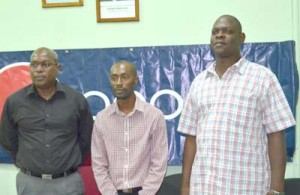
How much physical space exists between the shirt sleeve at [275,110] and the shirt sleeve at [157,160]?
61 cm

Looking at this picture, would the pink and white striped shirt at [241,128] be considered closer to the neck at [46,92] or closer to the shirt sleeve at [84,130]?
the shirt sleeve at [84,130]

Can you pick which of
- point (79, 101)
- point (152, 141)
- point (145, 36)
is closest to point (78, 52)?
point (145, 36)

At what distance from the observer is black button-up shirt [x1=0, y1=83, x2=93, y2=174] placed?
215cm

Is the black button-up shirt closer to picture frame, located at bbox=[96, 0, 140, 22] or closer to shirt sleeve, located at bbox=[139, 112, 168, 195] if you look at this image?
shirt sleeve, located at bbox=[139, 112, 168, 195]

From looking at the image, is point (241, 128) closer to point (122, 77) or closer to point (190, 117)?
point (190, 117)

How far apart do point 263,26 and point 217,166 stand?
135 centimetres

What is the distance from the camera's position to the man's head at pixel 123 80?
6.91ft

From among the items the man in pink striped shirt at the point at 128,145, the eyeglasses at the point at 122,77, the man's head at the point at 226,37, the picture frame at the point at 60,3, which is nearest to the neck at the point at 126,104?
the man in pink striped shirt at the point at 128,145

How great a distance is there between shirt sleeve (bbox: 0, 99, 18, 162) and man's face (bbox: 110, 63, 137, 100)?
2.18 feet

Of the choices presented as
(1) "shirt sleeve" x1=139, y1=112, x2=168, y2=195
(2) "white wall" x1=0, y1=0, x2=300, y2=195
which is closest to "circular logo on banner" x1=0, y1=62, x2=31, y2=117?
(2) "white wall" x1=0, y1=0, x2=300, y2=195

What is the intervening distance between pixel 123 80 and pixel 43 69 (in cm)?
47

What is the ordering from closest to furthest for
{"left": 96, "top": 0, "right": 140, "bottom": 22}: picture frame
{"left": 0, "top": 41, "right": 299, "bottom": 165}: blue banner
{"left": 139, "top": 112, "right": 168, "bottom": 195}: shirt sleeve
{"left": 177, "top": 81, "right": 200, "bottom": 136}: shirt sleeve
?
{"left": 177, "top": 81, "right": 200, "bottom": 136}: shirt sleeve, {"left": 139, "top": 112, "right": 168, "bottom": 195}: shirt sleeve, {"left": 0, "top": 41, "right": 299, "bottom": 165}: blue banner, {"left": 96, "top": 0, "right": 140, "bottom": 22}: picture frame

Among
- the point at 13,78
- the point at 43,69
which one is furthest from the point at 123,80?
the point at 13,78

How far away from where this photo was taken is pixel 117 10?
2.84 m
